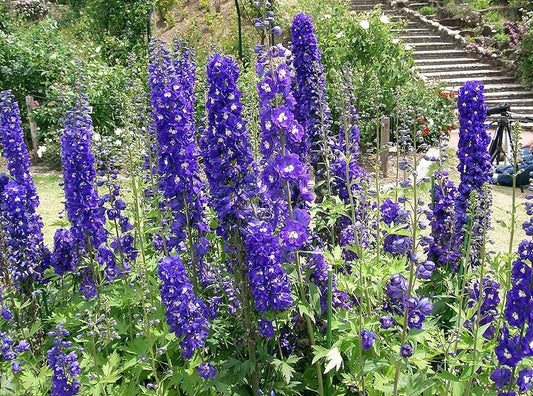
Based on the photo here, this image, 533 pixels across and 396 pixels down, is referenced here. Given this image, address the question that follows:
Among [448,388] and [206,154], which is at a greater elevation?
[206,154]

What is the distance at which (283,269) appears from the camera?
313 cm

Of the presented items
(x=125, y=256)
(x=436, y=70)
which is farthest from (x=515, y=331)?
(x=436, y=70)

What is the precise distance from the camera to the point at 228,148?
9.90 feet

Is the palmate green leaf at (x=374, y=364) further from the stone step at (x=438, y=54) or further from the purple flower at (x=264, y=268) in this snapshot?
the stone step at (x=438, y=54)

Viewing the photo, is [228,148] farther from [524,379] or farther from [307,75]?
[524,379]

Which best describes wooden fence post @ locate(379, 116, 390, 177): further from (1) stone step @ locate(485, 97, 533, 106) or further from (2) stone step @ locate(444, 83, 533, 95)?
(2) stone step @ locate(444, 83, 533, 95)

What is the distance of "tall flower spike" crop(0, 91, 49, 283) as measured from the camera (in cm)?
409

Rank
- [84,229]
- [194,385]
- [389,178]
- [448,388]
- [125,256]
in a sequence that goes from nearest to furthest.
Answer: [448,388] < [194,385] < [84,229] < [125,256] < [389,178]

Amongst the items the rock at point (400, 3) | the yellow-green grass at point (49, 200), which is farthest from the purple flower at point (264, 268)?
the rock at point (400, 3)

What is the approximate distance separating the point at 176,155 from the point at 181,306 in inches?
36.1

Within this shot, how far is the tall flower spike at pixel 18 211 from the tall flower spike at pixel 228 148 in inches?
70.7

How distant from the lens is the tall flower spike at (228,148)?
2992mm

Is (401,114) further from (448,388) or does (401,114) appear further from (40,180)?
(40,180)

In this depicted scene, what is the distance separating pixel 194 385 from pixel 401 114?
203 centimetres
